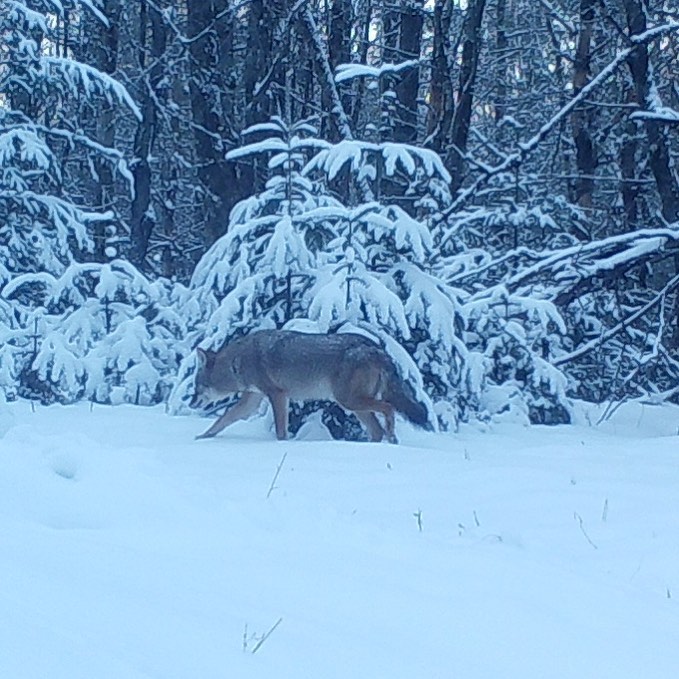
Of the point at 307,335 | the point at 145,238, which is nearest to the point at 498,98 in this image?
the point at 145,238

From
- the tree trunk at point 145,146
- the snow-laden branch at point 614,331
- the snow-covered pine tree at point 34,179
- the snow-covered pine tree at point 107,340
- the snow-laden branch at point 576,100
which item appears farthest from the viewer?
the tree trunk at point 145,146

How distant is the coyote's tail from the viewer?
349 inches

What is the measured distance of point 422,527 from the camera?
17.8 feet

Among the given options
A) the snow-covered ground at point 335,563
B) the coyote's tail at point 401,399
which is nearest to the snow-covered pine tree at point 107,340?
the coyote's tail at point 401,399

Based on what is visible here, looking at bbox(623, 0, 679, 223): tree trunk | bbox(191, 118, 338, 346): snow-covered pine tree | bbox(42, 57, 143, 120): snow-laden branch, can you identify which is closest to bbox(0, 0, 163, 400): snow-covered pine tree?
bbox(42, 57, 143, 120): snow-laden branch

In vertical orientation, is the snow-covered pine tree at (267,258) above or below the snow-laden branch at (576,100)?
below

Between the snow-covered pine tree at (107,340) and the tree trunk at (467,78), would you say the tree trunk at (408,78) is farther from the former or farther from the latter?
the snow-covered pine tree at (107,340)

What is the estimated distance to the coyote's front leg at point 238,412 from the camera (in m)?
8.89

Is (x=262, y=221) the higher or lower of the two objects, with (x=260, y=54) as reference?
lower

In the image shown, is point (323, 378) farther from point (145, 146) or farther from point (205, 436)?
point (145, 146)

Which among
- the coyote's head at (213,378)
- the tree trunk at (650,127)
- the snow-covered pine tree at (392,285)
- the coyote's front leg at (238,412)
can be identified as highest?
the tree trunk at (650,127)

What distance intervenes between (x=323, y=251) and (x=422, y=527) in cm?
485

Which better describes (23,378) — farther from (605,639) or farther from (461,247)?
(605,639)

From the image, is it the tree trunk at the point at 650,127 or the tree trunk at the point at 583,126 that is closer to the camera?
the tree trunk at the point at 650,127
